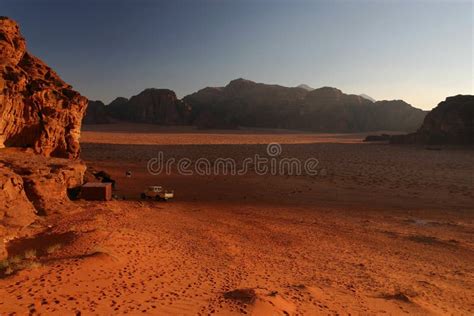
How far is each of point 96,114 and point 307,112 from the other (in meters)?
65.3

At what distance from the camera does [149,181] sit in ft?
86.3

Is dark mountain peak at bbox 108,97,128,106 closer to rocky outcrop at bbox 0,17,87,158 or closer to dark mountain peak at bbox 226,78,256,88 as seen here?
dark mountain peak at bbox 226,78,256,88

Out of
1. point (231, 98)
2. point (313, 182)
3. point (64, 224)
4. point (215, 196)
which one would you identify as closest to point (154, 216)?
point (64, 224)

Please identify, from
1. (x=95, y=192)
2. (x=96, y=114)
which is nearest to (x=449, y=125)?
(x=95, y=192)

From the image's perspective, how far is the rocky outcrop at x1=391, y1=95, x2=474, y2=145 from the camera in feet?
182

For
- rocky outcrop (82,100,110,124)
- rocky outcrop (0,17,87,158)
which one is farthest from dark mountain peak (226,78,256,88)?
rocky outcrop (0,17,87,158)

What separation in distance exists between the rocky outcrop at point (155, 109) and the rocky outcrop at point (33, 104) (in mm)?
85900

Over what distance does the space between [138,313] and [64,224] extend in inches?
Answer: 303

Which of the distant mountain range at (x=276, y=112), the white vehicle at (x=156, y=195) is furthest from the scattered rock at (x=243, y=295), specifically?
the distant mountain range at (x=276, y=112)

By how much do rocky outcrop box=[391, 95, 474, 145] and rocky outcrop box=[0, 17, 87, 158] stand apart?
55.4 m

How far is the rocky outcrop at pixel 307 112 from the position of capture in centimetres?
10894

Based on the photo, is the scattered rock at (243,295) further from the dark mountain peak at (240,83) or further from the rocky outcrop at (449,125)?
the dark mountain peak at (240,83)

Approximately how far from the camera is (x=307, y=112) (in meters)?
115

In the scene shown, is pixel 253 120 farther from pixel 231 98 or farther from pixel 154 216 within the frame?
pixel 154 216
